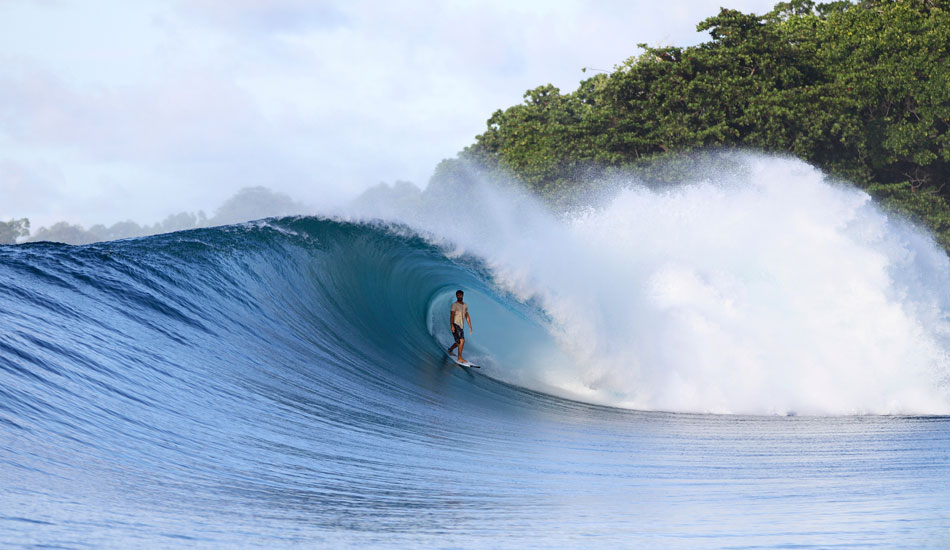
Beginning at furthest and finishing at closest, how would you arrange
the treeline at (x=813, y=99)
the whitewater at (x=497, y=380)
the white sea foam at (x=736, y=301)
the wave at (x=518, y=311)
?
the treeline at (x=813, y=99) < the white sea foam at (x=736, y=301) < the wave at (x=518, y=311) < the whitewater at (x=497, y=380)

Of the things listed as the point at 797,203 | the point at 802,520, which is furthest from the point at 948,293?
the point at 802,520

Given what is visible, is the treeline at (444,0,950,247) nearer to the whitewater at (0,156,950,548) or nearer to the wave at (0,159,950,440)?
the whitewater at (0,156,950,548)

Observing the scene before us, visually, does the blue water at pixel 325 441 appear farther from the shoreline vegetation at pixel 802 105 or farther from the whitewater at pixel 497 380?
the shoreline vegetation at pixel 802 105

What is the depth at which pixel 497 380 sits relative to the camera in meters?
13.3

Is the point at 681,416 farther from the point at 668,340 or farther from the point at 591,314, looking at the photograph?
the point at 591,314

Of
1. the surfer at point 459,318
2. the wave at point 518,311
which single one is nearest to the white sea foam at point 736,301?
the wave at point 518,311

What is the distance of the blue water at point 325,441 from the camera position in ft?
14.6

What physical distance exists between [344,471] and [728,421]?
5.87m

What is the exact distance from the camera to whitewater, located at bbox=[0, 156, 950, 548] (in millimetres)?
4758

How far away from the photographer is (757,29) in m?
27.6

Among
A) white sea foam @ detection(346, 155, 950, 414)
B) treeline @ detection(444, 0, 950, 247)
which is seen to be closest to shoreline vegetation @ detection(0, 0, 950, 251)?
treeline @ detection(444, 0, 950, 247)

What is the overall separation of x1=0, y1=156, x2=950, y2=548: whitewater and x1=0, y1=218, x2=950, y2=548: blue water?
0.12 ft

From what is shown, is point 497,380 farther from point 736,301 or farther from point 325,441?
point 325,441

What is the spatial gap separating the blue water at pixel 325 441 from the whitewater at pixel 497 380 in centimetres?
4
